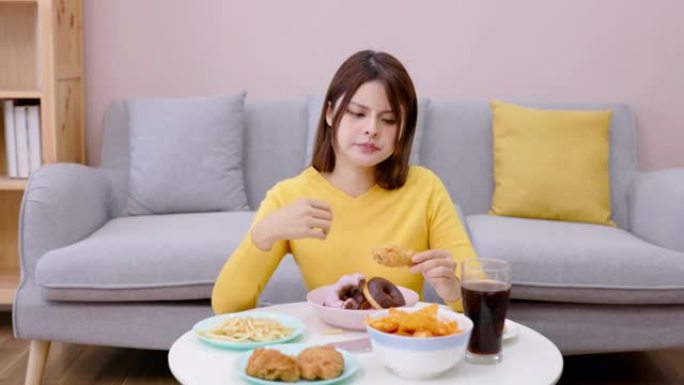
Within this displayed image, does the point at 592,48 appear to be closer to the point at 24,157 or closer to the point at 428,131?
the point at 428,131

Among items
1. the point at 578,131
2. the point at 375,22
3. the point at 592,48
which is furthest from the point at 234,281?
the point at 592,48

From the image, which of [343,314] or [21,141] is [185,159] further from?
[343,314]

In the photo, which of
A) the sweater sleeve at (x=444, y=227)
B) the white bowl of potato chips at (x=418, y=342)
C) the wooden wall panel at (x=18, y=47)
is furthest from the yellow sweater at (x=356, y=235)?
the wooden wall panel at (x=18, y=47)

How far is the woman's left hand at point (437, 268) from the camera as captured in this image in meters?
1.62

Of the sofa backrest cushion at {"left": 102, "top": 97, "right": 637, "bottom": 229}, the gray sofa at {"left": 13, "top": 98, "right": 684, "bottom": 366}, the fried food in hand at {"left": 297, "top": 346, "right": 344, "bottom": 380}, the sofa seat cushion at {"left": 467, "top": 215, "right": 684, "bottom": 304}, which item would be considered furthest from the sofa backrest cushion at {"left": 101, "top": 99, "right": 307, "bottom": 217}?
the fried food in hand at {"left": 297, "top": 346, "right": 344, "bottom": 380}

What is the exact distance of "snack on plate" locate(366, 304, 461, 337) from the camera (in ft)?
4.58

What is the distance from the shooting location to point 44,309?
9.07 ft

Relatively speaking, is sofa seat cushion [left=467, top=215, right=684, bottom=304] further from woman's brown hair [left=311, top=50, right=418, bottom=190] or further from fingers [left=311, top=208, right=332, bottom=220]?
fingers [left=311, top=208, right=332, bottom=220]

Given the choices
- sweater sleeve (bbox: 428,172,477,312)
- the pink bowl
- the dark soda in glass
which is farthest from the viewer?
sweater sleeve (bbox: 428,172,477,312)

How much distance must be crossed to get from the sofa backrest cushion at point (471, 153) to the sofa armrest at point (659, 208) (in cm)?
8

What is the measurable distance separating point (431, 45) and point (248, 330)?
232 centimetres

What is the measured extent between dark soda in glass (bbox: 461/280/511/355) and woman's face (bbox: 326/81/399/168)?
0.42 meters

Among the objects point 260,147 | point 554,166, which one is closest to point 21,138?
point 260,147

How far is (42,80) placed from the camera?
3273 millimetres
